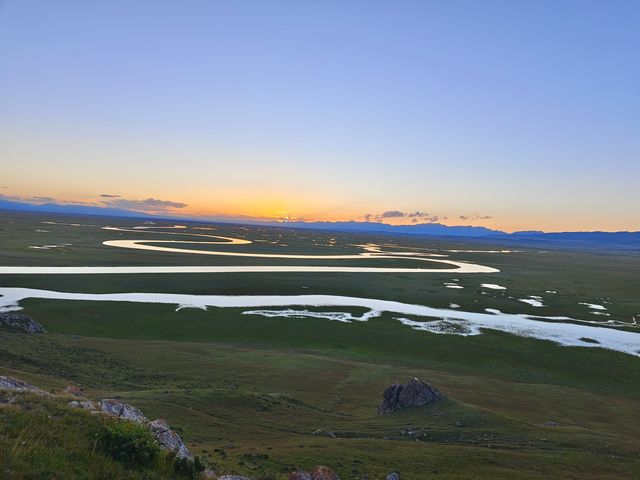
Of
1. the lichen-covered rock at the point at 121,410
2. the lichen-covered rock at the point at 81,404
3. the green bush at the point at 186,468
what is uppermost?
the lichen-covered rock at the point at 81,404

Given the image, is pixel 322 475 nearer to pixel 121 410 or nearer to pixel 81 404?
pixel 121 410

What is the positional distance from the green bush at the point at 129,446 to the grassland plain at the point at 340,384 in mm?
875

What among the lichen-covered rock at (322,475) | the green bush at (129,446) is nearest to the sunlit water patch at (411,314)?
the lichen-covered rock at (322,475)

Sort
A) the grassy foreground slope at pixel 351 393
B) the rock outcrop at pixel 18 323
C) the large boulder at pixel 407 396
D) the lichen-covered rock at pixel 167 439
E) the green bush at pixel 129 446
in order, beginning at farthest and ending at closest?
1. the rock outcrop at pixel 18 323
2. the large boulder at pixel 407 396
3. the grassy foreground slope at pixel 351 393
4. the lichen-covered rock at pixel 167 439
5. the green bush at pixel 129 446

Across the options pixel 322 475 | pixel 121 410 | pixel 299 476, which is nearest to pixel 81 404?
pixel 121 410

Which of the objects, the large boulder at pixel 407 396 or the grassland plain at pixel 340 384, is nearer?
the grassland plain at pixel 340 384

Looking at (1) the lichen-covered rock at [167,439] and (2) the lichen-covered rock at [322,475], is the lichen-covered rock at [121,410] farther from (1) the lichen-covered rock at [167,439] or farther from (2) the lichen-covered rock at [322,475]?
(2) the lichen-covered rock at [322,475]

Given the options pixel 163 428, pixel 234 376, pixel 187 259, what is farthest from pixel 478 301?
pixel 187 259

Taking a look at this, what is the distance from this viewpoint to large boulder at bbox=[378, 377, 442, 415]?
115 feet

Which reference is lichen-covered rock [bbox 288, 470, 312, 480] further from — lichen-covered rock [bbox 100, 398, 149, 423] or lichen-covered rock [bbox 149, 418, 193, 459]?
lichen-covered rock [bbox 100, 398, 149, 423]

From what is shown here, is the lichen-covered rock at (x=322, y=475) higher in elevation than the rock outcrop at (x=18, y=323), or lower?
higher

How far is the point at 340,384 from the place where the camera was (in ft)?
146

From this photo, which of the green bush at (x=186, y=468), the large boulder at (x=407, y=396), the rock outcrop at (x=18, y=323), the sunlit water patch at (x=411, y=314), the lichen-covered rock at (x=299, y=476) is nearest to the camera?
the green bush at (x=186, y=468)

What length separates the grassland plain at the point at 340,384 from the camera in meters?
24.5
